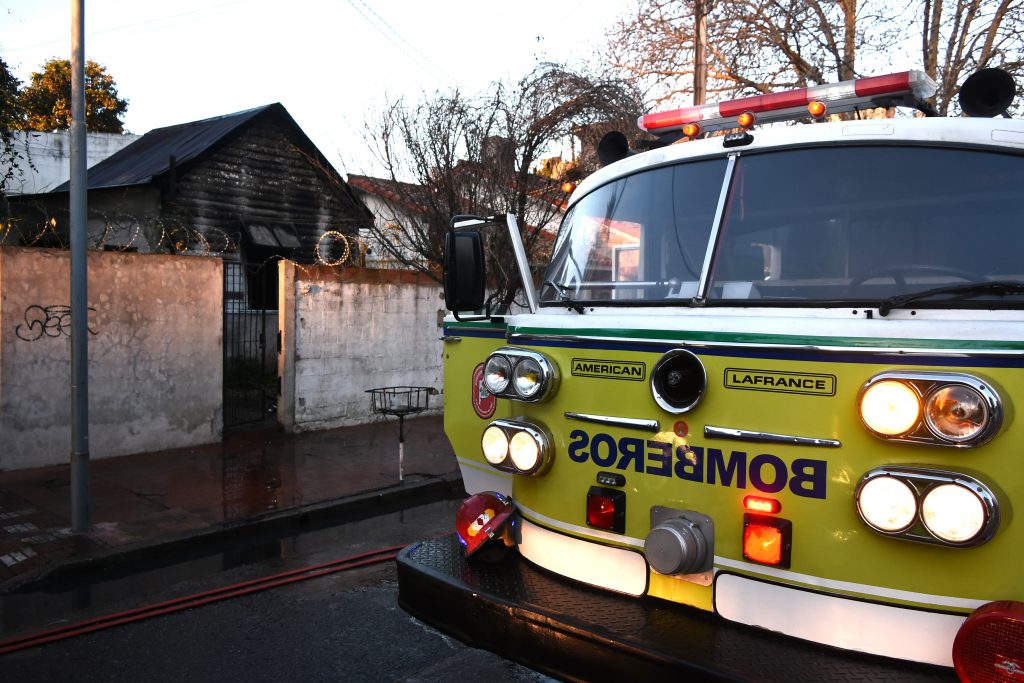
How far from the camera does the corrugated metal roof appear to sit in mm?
18781

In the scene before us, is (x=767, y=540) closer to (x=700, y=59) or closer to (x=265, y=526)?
(x=265, y=526)

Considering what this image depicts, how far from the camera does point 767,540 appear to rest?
270 cm

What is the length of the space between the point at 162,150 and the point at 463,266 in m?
20.2

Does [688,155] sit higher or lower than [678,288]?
higher

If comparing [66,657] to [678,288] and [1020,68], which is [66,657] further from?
[1020,68]

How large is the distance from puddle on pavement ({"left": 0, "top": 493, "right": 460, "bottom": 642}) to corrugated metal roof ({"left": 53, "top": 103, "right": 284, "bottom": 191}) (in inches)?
527

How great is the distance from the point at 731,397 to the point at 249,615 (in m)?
3.88

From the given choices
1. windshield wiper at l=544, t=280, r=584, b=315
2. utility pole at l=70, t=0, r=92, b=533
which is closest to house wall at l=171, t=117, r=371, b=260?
utility pole at l=70, t=0, r=92, b=533

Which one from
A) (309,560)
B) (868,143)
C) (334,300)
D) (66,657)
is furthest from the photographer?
(334,300)

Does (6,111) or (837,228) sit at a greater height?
(6,111)

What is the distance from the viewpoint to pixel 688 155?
3471 millimetres

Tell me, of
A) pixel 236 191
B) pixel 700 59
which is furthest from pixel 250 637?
pixel 236 191


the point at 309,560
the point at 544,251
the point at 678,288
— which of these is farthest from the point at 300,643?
the point at 544,251

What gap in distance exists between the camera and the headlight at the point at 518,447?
10.5 ft
